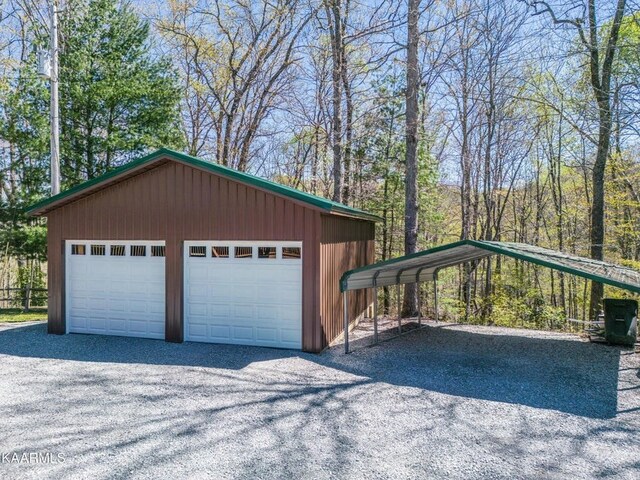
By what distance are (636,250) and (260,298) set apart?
41.0ft

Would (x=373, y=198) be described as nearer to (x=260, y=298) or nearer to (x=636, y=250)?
(x=260, y=298)

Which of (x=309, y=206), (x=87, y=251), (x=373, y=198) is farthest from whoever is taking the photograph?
(x=373, y=198)

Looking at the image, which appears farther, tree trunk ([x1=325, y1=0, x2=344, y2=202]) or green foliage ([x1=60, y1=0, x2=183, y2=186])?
green foliage ([x1=60, y1=0, x2=183, y2=186])

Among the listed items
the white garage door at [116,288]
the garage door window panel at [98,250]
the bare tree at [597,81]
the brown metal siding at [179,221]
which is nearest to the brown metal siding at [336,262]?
the brown metal siding at [179,221]

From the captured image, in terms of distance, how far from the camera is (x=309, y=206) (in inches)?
267

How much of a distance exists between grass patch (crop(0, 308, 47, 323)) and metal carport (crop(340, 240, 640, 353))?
8.81m

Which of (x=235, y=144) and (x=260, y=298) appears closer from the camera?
(x=260, y=298)

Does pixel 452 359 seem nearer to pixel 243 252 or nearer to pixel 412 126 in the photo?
pixel 243 252

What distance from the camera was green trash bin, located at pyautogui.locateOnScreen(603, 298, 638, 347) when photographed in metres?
7.22

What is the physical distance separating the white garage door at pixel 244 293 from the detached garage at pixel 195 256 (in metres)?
0.02

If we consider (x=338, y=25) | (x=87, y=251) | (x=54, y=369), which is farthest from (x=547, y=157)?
(x=54, y=369)

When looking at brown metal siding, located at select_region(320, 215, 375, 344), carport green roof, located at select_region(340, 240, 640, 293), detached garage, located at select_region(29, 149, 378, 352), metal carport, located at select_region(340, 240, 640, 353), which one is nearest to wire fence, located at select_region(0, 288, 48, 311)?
detached garage, located at select_region(29, 149, 378, 352)

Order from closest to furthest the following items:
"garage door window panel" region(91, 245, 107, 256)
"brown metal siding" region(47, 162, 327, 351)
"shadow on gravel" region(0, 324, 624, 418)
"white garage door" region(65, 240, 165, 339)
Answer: "shadow on gravel" region(0, 324, 624, 418) < "brown metal siding" region(47, 162, 327, 351) < "white garage door" region(65, 240, 165, 339) < "garage door window panel" region(91, 245, 107, 256)

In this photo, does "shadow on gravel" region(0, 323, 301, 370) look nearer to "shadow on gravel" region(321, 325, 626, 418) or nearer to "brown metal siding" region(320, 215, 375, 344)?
"brown metal siding" region(320, 215, 375, 344)
